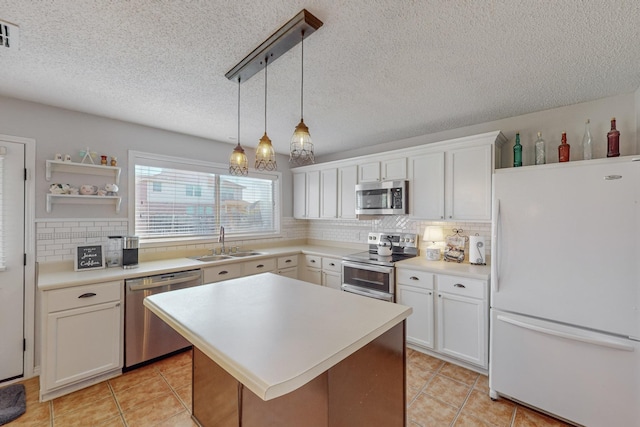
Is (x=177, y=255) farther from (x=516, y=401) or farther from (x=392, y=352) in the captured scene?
(x=516, y=401)

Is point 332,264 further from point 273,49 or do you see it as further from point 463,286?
point 273,49

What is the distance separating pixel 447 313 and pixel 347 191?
2009 millimetres

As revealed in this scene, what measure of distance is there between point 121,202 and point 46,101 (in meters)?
1.08

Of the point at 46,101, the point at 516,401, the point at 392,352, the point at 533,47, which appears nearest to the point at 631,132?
the point at 533,47

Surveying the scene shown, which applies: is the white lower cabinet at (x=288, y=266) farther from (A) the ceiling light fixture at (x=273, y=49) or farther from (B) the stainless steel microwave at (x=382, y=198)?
(A) the ceiling light fixture at (x=273, y=49)

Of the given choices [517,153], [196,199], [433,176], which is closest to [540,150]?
[517,153]

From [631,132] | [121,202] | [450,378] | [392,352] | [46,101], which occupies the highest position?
[46,101]

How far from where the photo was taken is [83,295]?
2273 mm

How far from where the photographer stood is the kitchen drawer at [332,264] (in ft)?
12.0

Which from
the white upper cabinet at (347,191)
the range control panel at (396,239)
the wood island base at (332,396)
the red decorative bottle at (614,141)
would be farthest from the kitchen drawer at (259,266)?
the red decorative bottle at (614,141)

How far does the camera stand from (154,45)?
1.66 metres

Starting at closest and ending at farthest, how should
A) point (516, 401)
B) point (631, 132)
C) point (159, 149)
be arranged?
1. point (516, 401)
2. point (631, 132)
3. point (159, 149)

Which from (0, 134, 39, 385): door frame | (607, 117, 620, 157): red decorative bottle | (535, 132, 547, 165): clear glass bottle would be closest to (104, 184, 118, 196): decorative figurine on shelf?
(0, 134, 39, 385): door frame

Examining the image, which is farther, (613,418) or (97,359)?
(97,359)
